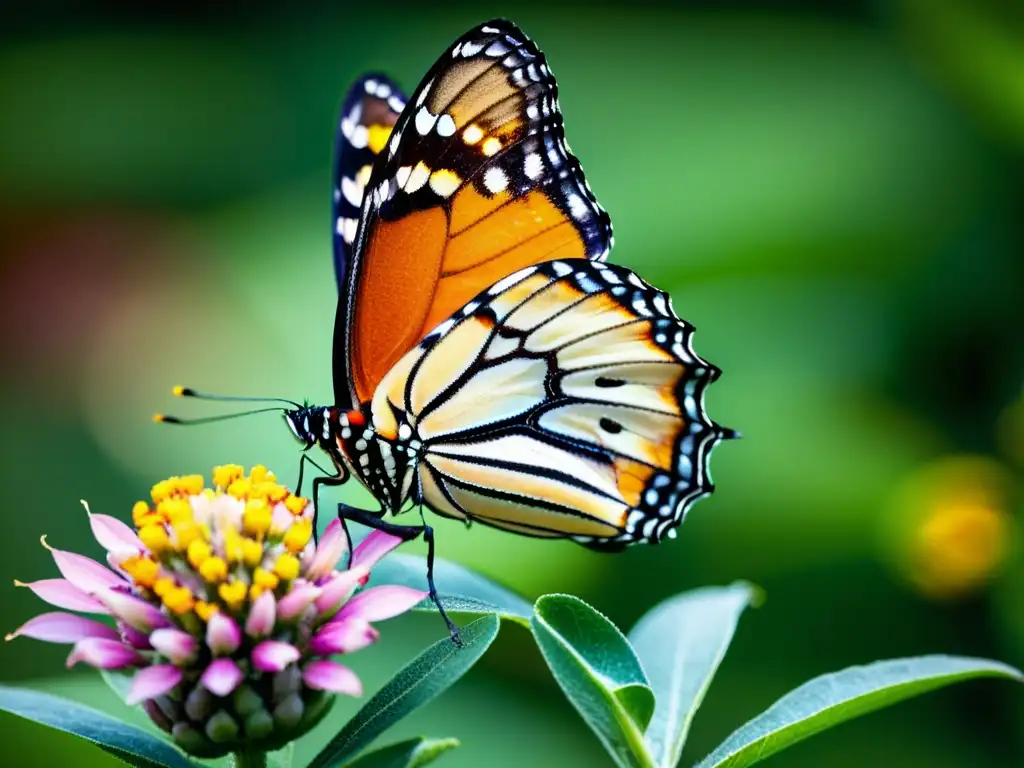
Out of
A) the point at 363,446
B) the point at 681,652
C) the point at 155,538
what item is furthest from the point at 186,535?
the point at 681,652

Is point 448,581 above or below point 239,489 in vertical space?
below

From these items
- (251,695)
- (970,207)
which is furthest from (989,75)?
(251,695)

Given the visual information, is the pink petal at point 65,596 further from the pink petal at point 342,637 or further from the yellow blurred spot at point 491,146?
the yellow blurred spot at point 491,146

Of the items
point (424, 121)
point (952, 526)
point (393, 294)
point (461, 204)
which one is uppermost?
point (424, 121)

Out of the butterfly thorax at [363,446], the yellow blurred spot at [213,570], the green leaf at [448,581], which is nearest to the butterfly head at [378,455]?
the butterfly thorax at [363,446]

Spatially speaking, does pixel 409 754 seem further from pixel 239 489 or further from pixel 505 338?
pixel 505 338

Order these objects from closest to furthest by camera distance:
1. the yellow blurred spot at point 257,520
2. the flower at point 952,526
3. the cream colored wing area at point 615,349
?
the yellow blurred spot at point 257,520 < the cream colored wing area at point 615,349 < the flower at point 952,526
